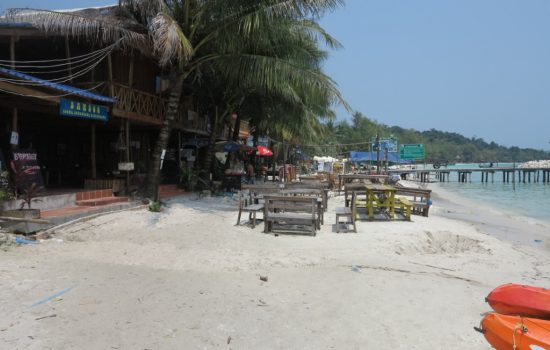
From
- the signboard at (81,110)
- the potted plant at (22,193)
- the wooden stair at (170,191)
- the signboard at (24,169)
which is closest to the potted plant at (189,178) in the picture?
the wooden stair at (170,191)

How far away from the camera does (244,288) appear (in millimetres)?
5359

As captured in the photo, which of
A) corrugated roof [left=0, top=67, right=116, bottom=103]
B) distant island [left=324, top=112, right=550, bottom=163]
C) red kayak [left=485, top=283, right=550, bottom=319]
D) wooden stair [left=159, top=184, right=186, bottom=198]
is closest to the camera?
red kayak [left=485, top=283, right=550, bottom=319]

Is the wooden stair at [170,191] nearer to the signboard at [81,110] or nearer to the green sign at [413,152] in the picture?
the signboard at [81,110]

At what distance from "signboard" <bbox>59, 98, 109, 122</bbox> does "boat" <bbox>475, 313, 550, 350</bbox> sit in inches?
389

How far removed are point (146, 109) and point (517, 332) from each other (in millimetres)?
12741

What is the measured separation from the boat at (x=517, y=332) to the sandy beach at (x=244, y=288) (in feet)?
2.04

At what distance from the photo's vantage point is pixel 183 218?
10.9 meters

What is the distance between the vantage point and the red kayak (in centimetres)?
356

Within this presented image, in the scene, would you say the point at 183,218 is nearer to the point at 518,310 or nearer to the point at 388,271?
the point at 388,271

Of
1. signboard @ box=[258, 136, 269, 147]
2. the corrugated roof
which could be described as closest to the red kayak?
the corrugated roof

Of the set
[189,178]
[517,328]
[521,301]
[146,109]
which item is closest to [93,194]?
[146,109]

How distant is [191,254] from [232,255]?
2.34 ft

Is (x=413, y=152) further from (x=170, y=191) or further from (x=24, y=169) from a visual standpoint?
(x=24, y=169)

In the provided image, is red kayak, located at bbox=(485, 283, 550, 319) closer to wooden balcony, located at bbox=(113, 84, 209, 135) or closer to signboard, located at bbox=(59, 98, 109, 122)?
signboard, located at bbox=(59, 98, 109, 122)
